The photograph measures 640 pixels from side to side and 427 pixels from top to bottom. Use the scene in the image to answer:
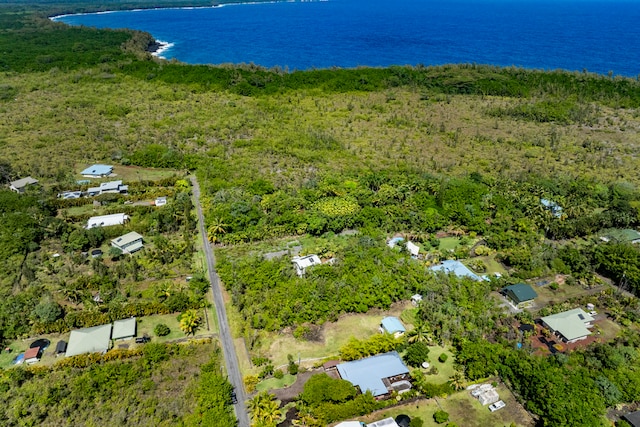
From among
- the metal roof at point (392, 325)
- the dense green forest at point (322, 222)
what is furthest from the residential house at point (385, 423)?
the metal roof at point (392, 325)

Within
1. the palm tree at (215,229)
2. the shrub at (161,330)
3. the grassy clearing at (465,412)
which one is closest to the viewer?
the grassy clearing at (465,412)

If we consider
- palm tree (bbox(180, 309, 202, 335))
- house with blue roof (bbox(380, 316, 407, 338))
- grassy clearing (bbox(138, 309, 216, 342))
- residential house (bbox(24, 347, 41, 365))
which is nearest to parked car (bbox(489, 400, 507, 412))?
house with blue roof (bbox(380, 316, 407, 338))

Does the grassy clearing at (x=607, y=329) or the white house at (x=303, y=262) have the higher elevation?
the white house at (x=303, y=262)

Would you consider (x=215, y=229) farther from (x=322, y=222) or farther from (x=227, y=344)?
(x=227, y=344)

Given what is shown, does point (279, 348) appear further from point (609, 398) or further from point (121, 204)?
point (121, 204)

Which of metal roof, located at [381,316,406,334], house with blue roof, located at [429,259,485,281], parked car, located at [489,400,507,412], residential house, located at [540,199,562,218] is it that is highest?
residential house, located at [540,199,562,218]

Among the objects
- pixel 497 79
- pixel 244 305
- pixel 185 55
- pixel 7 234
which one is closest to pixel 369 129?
pixel 497 79

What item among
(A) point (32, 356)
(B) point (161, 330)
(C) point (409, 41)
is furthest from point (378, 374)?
(C) point (409, 41)

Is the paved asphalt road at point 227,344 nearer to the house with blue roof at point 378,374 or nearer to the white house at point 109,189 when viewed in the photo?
the house with blue roof at point 378,374

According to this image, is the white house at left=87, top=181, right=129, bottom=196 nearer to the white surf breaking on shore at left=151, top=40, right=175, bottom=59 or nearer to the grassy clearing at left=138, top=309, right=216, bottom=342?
the grassy clearing at left=138, top=309, right=216, bottom=342
